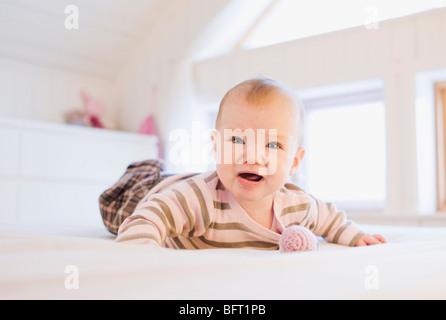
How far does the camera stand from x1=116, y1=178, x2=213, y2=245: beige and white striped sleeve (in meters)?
0.86

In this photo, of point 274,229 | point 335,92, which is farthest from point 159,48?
point 274,229

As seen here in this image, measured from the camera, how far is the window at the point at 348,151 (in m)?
2.96

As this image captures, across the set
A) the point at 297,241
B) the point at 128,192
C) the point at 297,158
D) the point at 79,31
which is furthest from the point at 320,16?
the point at 297,241

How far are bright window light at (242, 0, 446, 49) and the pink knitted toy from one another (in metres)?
2.06

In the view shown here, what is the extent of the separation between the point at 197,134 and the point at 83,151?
0.69 m

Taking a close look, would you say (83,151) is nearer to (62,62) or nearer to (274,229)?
(62,62)

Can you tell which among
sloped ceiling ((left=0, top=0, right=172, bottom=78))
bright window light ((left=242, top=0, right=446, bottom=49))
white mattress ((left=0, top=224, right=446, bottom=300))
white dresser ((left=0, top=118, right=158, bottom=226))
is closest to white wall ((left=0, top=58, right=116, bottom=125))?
sloped ceiling ((left=0, top=0, right=172, bottom=78))

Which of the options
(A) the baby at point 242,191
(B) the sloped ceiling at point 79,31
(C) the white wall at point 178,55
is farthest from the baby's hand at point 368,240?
(B) the sloped ceiling at point 79,31

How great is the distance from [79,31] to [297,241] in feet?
8.88

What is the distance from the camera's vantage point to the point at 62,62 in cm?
342

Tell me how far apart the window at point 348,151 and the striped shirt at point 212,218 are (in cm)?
189
